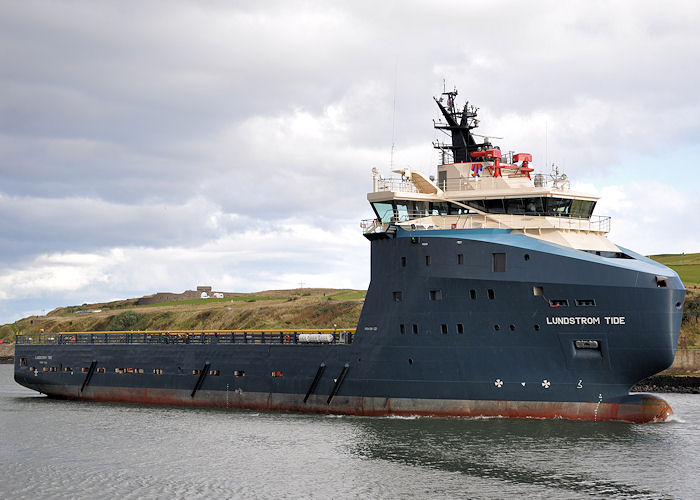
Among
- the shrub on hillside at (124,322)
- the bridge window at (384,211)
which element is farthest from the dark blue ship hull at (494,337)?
the shrub on hillside at (124,322)

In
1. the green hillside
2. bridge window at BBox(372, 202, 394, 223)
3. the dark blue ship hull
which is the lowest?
the dark blue ship hull

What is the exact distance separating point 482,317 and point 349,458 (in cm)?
820

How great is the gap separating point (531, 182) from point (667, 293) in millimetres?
8075

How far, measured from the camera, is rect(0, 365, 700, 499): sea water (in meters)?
23.1

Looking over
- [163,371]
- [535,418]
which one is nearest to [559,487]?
[535,418]

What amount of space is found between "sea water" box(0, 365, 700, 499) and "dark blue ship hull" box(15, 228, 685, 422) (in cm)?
93

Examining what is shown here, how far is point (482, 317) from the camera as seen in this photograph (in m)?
31.9

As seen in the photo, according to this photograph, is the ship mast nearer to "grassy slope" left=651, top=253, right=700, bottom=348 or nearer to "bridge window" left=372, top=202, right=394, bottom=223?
"bridge window" left=372, top=202, right=394, bottom=223

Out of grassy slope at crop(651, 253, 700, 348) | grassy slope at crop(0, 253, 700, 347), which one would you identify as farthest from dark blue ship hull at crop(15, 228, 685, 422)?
grassy slope at crop(0, 253, 700, 347)

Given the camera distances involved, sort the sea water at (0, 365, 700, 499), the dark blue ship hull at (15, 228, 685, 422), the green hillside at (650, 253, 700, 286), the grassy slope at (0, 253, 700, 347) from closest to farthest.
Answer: the sea water at (0, 365, 700, 499) < the dark blue ship hull at (15, 228, 685, 422) < the green hillside at (650, 253, 700, 286) < the grassy slope at (0, 253, 700, 347)

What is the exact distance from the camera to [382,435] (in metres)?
30.4

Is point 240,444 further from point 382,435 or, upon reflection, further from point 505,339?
point 505,339

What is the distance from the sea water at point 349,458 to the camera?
23.1 m

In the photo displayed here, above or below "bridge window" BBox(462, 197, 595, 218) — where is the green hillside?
above
